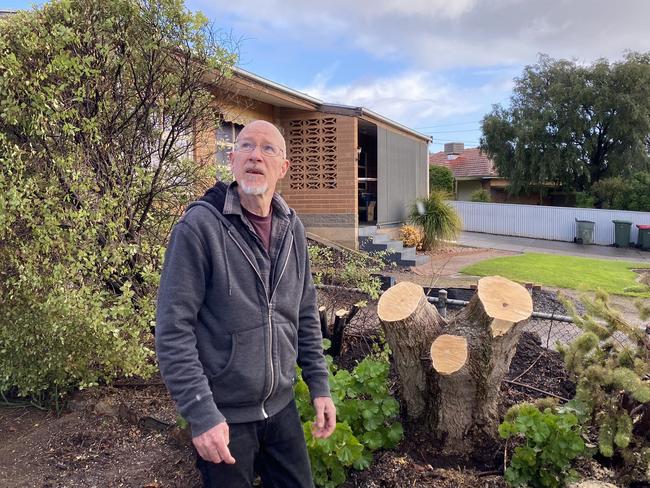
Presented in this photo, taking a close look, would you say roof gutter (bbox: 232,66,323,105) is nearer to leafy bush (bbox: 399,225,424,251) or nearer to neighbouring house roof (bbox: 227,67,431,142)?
neighbouring house roof (bbox: 227,67,431,142)

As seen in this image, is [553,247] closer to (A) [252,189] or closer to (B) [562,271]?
(B) [562,271]

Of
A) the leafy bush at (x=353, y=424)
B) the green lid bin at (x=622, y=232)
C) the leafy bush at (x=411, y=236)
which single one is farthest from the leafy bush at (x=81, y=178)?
the green lid bin at (x=622, y=232)

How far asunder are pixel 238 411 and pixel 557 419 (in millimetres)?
1856

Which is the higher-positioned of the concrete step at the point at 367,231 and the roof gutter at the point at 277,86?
the roof gutter at the point at 277,86

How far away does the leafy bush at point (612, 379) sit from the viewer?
2.76 meters

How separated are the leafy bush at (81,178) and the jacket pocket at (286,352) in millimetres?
1796

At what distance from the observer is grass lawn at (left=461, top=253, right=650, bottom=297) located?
33.7ft

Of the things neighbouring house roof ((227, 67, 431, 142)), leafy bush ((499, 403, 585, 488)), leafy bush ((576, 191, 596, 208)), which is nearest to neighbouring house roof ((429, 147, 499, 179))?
leafy bush ((576, 191, 596, 208))

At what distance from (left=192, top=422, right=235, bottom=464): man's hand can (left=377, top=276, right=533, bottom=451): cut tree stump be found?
156cm

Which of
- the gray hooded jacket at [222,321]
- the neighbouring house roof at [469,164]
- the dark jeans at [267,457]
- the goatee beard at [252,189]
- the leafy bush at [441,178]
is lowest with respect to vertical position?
the dark jeans at [267,457]

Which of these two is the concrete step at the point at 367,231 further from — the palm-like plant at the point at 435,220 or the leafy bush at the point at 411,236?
the palm-like plant at the point at 435,220

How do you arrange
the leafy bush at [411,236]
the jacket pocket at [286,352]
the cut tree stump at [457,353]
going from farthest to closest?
1. the leafy bush at [411,236]
2. the cut tree stump at [457,353]
3. the jacket pocket at [286,352]

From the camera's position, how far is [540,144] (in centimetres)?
2491

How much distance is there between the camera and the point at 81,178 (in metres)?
3.63
